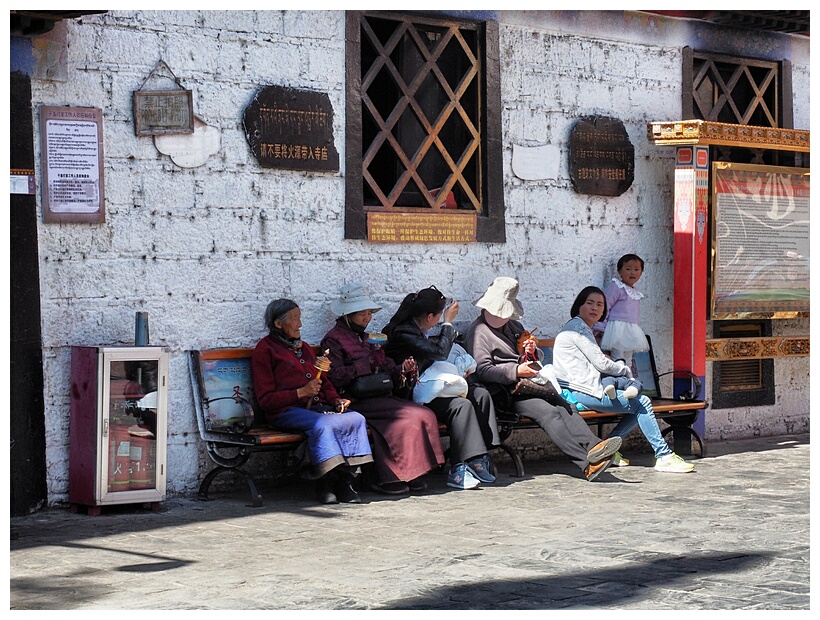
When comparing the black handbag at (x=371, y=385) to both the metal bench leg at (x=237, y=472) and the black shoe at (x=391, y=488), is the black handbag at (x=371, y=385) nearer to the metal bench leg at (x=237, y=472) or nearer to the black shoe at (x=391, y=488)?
the black shoe at (x=391, y=488)

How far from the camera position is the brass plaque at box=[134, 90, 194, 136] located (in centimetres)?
836

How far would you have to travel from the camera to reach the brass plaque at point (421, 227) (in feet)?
31.0

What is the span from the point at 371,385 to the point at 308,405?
433 mm

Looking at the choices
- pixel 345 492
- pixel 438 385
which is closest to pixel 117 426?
pixel 345 492

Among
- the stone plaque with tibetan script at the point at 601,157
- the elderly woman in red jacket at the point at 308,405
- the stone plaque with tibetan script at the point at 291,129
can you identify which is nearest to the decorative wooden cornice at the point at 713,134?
the stone plaque with tibetan script at the point at 601,157

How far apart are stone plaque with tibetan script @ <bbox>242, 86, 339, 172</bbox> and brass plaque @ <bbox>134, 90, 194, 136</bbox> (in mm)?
429

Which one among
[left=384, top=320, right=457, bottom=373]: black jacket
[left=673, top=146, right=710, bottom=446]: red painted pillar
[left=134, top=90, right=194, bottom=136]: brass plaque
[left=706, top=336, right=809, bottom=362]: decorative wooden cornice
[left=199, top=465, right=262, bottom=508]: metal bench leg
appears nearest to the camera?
[left=199, top=465, right=262, bottom=508]: metal bench leg

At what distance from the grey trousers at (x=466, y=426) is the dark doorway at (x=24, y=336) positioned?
2.55 metres

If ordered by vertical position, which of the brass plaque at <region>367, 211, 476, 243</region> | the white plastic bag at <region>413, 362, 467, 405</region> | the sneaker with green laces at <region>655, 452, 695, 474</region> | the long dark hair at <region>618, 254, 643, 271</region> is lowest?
the sneaker with green laces at <region>655, 452, 695, 474</region>

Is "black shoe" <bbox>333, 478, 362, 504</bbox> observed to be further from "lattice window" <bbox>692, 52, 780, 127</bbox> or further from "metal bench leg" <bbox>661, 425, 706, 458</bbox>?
"lattice window" <bbox>692, 52, 780, 127</bbox>

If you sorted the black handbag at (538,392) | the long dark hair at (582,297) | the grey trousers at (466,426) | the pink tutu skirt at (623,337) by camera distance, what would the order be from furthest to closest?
the pink tutu skirt at (623,337)
the long dark hair at (582,297)
the black handbag at (538,392)
the grey trousers at (466,426)

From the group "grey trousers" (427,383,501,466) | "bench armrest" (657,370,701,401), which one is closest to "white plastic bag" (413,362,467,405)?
"grey trousers" (427,383,501,466)

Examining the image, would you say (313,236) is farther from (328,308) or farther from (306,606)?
(306,606)

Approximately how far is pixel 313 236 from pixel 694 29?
4.23 metres
